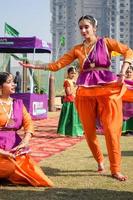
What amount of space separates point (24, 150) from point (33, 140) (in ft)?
13.0

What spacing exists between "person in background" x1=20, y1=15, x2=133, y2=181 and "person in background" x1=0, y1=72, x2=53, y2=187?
0.63 meters

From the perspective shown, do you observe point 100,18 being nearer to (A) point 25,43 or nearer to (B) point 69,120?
(A) point 25,43

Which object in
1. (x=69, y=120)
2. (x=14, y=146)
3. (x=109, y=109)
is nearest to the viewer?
(x=14, y=146)

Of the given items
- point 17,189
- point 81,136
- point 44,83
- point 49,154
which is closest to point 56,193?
point 17,189

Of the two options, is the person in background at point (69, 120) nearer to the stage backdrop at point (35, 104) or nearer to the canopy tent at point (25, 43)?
the stage backdrop at point (35, 104)

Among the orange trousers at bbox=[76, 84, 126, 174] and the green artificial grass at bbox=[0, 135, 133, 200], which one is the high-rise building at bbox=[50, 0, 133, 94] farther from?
the orange trousers at bbox=[76, 84, 126, 174]

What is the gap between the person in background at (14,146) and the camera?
4.44 metres

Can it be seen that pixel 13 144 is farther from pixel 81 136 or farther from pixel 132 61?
pixel 81 136

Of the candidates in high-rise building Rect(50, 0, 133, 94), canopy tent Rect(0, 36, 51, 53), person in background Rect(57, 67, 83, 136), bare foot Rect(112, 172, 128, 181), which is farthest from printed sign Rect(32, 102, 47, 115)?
high-rise building Rect(50, 0, 133, 94)

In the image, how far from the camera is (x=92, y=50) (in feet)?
16.4

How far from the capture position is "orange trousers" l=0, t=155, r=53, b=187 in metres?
4.43

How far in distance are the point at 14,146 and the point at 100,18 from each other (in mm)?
87909

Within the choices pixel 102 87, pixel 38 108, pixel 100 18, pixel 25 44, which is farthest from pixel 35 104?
pixel 100 18

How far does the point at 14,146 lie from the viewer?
4.58 metres
